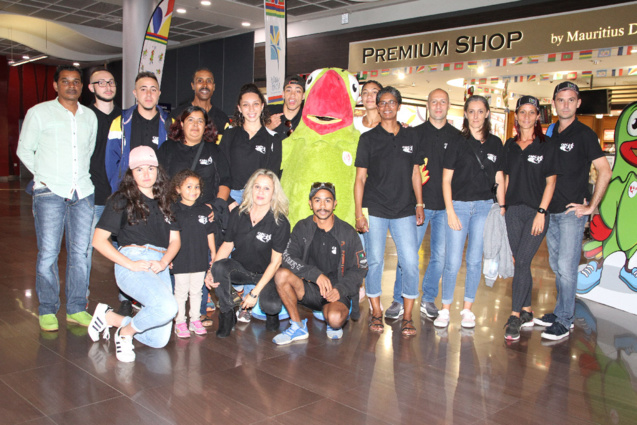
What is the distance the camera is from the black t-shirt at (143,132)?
12.1ft

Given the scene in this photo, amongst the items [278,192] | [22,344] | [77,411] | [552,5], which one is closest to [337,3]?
[552,5]

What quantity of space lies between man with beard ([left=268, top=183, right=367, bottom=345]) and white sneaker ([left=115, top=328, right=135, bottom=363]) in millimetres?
840

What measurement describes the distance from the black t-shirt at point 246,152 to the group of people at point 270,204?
1cm

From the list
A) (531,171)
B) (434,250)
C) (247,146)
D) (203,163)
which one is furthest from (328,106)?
(531,171)

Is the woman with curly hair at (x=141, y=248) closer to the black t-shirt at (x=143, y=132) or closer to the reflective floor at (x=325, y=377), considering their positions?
the reflective floor at (x=325, y=377)

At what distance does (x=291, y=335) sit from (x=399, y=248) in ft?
2.96

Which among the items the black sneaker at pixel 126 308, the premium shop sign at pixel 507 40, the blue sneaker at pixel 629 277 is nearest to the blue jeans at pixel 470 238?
the blue sneaker at pixel 629 277

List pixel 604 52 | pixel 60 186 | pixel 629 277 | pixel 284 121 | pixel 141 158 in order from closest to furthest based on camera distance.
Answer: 1. pixel 141 158
2. pixel 60 186
3. pixel 284 121
4. pixel 629 277
5. pixel 604 52

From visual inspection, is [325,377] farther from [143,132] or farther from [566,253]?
[143,132]

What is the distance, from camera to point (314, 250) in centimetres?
353

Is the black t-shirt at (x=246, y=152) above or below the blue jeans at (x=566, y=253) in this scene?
above

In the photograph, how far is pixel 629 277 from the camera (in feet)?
14.7

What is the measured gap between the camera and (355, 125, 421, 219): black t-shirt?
11.7ft

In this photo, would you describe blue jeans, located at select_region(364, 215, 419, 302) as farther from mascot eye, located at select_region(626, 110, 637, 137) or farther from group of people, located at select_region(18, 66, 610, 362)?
mascot eye, located at select_region(626, 110, 637, 137)
